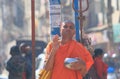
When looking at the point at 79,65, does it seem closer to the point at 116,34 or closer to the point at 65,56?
the point at 65,56

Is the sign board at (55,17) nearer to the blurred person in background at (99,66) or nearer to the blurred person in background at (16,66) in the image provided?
the blurred person in background at (16,66)

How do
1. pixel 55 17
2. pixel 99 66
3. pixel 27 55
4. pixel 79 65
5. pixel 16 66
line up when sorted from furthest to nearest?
pixel 27 55 → pixel 99 66 → pixel 16 66 → pixel 55 17 → pixel 79 65

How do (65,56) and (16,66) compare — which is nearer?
(65,56)

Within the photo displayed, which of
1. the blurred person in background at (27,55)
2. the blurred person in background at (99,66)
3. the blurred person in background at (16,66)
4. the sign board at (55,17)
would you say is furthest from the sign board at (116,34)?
the sign board at (55,17)

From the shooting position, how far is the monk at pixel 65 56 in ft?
18.5

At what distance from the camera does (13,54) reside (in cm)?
936

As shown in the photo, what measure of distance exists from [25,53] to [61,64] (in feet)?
16.3

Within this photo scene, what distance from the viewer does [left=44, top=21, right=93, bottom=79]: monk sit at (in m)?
5.64

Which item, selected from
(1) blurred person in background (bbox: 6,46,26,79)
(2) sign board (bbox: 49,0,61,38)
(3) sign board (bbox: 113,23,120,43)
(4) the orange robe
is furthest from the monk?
(3) sign board (bbox: 113,23,120,43)

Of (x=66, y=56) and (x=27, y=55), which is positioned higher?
(x=66, y=56)

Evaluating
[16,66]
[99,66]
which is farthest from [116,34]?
[16,66]

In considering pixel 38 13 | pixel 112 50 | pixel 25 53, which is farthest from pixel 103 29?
pixel 25 53

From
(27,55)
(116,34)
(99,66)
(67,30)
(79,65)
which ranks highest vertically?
(67,30)

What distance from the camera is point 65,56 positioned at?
5668 mm
